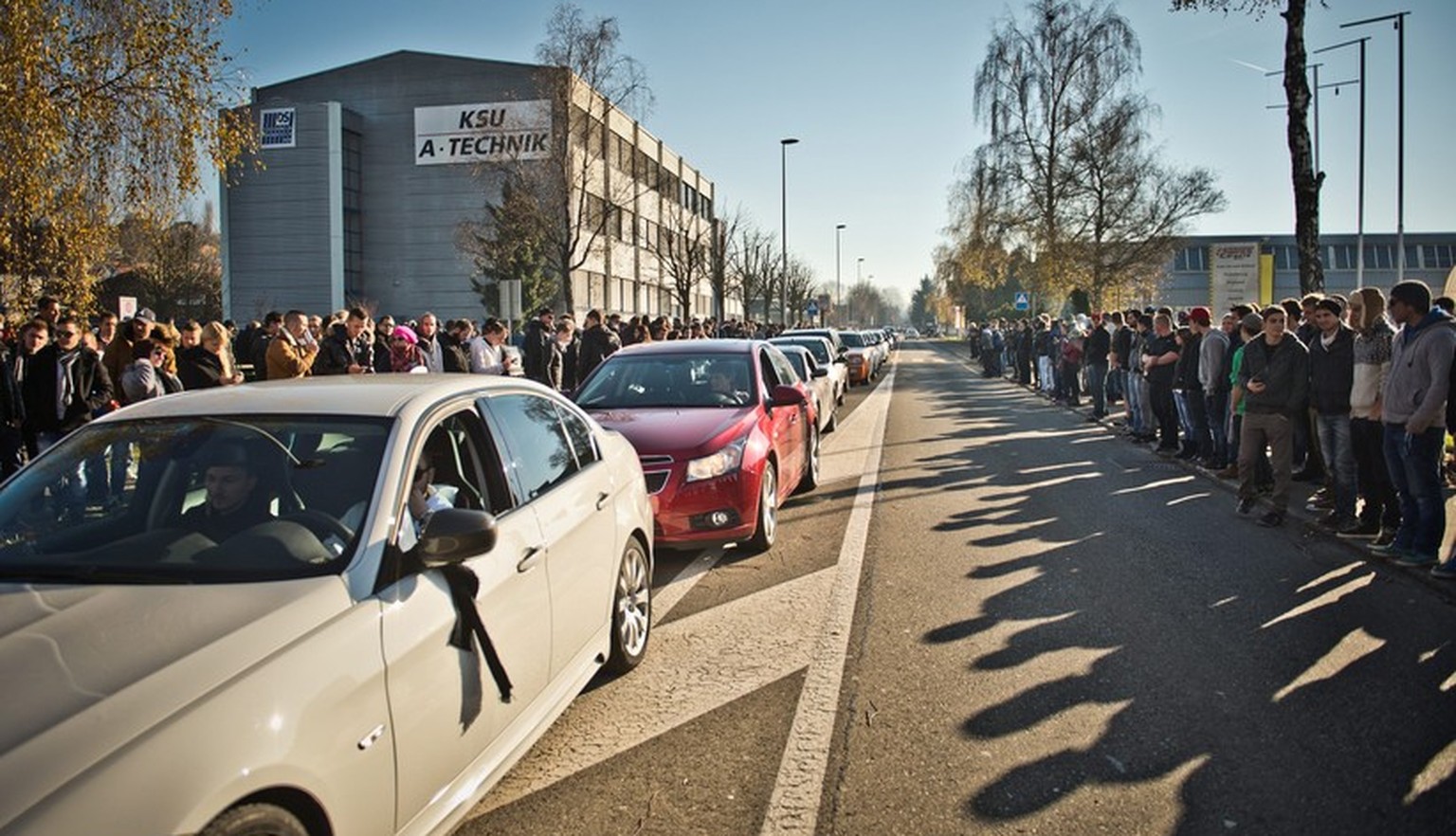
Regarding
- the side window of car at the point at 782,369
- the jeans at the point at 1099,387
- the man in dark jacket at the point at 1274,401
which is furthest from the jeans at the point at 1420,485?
the jeans at the point at 1099,387

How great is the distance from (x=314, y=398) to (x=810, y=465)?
6.98 meters

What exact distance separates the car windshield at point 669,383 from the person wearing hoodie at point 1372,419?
4727 millimetres

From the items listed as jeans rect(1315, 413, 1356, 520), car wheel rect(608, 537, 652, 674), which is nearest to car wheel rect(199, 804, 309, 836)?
car wheel rect(608, 537, 652, 674)

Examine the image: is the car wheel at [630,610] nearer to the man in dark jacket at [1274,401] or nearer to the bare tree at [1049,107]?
the man in dark jacket at [1274,401]

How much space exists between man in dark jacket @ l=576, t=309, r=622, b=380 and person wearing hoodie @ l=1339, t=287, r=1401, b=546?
9.51 metres

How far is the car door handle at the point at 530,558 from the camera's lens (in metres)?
3.42

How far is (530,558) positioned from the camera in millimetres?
3494

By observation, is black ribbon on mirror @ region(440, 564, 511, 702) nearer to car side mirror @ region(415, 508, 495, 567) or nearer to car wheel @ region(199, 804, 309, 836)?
car side mirror @ region(415, 508, 495, 567)

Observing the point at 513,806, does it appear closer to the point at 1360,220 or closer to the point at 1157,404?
the point at 1157,404

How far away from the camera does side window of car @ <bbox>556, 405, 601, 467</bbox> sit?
14.9 feet

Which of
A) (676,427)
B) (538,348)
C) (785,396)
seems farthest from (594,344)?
(676,427)

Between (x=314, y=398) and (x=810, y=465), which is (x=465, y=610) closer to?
(x=314, y=398)

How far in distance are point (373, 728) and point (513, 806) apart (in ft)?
3.78

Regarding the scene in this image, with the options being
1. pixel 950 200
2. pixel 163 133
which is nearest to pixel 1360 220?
pixel 950 200
